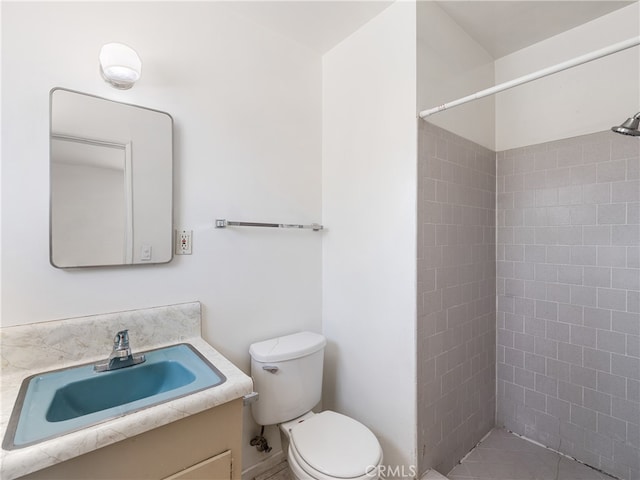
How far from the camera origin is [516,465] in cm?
173

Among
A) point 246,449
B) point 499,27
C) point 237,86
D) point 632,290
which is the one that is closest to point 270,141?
point 237,86

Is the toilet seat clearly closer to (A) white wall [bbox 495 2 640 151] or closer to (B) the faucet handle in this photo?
(B) the faucet handle

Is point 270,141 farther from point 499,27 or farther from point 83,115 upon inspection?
point 499,27

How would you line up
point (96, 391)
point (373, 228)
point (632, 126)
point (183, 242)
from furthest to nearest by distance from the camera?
1. point (373, 228)
2. point (183, 242)
3. point (632, 126)
4. point (96, 391)

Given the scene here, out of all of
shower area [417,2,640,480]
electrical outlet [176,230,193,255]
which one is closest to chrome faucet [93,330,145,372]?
electrical outlet [176,230,193,255]

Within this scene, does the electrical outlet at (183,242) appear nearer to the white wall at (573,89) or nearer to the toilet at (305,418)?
the toilet at (305,418)

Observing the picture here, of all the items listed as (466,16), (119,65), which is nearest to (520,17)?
(466,16)

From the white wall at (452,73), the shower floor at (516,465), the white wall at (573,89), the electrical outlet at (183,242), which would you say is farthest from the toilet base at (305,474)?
the white wall at (573,89)

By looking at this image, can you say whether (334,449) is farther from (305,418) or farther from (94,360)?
(94,360)

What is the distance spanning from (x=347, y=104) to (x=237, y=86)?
637 mm

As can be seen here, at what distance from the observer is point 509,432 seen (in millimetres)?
1990

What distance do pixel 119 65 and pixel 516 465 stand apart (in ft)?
8.98

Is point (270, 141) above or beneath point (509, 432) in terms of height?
above

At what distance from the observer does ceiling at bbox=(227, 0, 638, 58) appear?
5.19ft
